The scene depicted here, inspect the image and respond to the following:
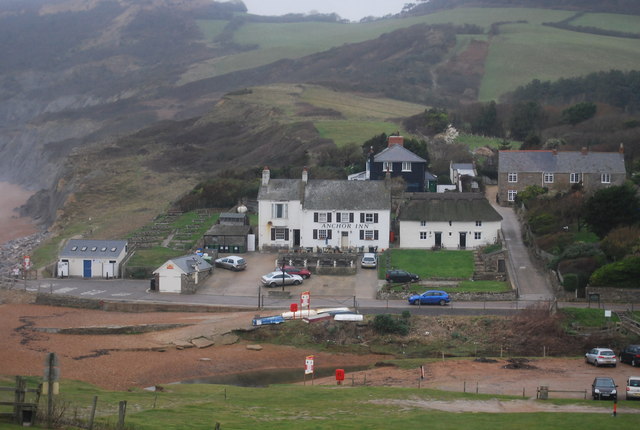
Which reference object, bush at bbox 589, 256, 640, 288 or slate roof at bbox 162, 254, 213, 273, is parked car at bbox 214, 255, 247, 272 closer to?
slate roof at bbox 162, 254, 213, 273

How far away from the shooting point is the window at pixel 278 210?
2418 inches

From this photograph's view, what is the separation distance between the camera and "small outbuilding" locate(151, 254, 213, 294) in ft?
178

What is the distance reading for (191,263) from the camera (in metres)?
55.6

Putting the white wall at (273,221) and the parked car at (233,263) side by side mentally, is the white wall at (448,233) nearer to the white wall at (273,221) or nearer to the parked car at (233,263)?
the white wall at (273,221)

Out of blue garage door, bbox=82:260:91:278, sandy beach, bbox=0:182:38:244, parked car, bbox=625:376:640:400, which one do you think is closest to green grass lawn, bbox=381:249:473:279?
blue garage door, bbox=82:260:91:278

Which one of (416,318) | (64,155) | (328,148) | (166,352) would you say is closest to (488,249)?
(416,318)

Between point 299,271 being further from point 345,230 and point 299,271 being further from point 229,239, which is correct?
point 229,239

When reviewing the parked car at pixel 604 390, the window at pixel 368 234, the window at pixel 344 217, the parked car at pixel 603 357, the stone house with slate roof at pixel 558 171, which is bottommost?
the parked car at pixel 604 390

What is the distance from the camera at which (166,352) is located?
148ft

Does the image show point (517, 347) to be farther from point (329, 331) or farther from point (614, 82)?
point (614, 82)

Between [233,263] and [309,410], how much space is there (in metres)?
26.5

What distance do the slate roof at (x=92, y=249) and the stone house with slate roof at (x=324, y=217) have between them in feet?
30.8

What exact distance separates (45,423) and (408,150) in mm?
52422

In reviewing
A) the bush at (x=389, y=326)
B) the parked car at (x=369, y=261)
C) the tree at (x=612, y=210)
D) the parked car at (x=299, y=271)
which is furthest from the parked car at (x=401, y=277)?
the tree at (x=612, y=210)
